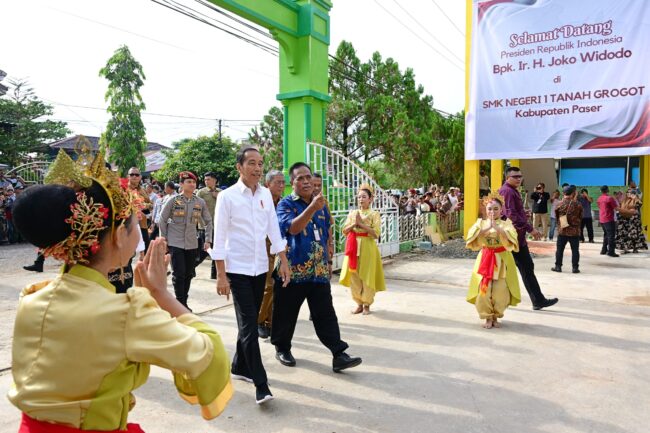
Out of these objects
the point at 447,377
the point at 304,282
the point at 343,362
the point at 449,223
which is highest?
the point at 304,282

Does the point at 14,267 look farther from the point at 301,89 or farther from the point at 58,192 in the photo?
the point at 58,192

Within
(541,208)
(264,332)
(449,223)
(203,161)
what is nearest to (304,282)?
(264,332)

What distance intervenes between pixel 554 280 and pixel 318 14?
5993mm

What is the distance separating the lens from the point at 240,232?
367cm

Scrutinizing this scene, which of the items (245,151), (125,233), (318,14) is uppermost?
(318,14)

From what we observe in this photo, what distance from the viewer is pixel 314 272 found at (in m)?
4.01

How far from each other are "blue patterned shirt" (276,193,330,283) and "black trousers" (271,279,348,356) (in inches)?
3.6

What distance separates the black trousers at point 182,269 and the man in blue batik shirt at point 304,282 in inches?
72.2

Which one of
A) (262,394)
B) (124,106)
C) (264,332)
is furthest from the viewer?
(124,106)

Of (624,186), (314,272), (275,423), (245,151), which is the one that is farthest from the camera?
(624,186)

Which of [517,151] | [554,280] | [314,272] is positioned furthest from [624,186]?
[314,272]

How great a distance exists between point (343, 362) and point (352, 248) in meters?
2.34

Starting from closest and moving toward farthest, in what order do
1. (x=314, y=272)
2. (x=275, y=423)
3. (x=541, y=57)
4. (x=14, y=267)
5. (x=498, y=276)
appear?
(x=275, y=423) < (x=314, y=272) < (x=498, y=276) < (x=14, y=267) < (x=541, y=57)

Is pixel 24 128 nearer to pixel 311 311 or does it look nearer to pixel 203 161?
pixel 203 161
